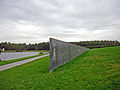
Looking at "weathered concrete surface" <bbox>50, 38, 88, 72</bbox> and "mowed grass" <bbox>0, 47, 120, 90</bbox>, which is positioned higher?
"weathered concrete surface" <bbox>50, 38, 88, 72</bbox>

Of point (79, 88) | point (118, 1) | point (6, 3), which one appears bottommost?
point (79, 88)

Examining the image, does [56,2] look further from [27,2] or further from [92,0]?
Result: [92,0]

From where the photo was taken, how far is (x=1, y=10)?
587 inches

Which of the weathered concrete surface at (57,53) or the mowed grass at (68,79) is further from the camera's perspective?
the weathered concrete surface at (57,53)

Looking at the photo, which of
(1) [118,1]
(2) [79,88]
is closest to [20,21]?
(1) [118,1]

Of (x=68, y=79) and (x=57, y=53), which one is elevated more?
(x=57, y=53)

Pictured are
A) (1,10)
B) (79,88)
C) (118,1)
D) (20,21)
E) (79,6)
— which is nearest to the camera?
(79,88)

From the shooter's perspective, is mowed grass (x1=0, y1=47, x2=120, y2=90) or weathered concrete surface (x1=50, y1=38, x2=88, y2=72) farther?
weathered concrete surface (x1=50, y1=38, x2=88, y2=72)

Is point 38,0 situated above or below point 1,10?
above

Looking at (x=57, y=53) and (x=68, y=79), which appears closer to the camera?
(x=68, y=79)

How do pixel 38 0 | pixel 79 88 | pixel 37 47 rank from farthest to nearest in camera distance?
pixel 37 47 → pixel 38 0 → pixel 79 88

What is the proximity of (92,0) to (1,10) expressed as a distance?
44.9 ft

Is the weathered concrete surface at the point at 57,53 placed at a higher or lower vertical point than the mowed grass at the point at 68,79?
higher

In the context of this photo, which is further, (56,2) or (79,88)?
(56,2)
